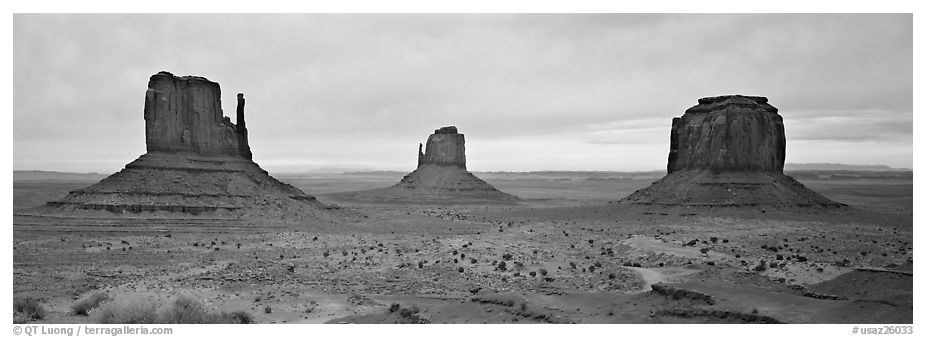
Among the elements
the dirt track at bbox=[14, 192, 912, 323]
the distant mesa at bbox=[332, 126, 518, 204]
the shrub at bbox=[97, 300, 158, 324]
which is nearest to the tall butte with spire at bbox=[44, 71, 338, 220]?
the dirt track at bbox=[14, 192, 912, 323]

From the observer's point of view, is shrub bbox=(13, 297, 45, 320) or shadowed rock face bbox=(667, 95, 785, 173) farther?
shadowed rock face bbox=(667, 95, 785, 173)

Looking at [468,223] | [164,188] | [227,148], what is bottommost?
[468,223]

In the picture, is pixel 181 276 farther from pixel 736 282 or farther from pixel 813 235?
pixel 813 235

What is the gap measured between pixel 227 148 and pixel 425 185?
4718 cm

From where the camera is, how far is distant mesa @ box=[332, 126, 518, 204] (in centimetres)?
8919

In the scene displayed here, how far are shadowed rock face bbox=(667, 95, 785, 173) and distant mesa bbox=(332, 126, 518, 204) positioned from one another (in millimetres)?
35377

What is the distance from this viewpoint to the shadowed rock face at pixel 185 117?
4888cm

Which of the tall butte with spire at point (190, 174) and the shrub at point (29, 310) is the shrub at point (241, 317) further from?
the tall butte with spire at point (190, 174)

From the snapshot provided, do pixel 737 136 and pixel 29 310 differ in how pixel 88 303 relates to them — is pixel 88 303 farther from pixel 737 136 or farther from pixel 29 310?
pixel 737 136

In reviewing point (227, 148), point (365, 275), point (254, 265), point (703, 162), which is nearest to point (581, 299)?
point (365, 275)

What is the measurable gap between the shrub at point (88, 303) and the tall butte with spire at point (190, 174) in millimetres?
25925

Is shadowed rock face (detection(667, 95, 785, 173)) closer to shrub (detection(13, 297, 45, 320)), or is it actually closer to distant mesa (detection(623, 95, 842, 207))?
distant mesa (detection(623, 95, 842, 207))

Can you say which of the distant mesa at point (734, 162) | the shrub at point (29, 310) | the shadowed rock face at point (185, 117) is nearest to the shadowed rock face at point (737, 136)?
the distant mesa at point (734, 162)
